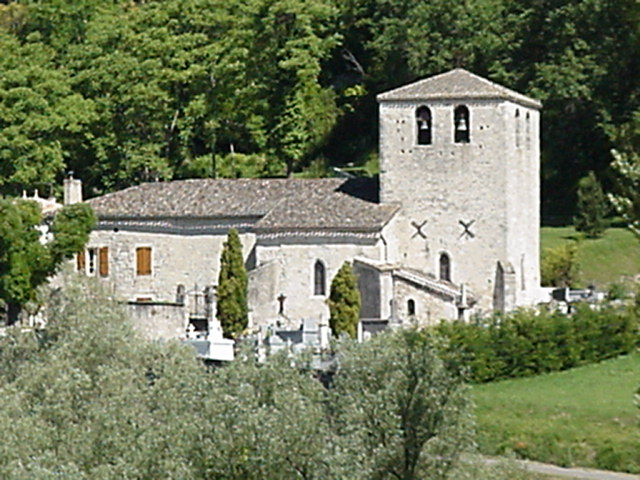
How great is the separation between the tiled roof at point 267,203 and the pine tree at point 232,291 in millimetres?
1244

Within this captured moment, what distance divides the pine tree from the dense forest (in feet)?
51.0

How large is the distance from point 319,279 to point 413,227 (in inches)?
121

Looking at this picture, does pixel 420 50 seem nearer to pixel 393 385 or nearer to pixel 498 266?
pixel 498 266

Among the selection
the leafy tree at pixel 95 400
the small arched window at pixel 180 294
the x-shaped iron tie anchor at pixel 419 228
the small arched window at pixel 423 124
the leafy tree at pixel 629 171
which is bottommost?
A: the leafy tree at pixel 95 400

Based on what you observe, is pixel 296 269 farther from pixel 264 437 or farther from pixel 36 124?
pixel 264 437

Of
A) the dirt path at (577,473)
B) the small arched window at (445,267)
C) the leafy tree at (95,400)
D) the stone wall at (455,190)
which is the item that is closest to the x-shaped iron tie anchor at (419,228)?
the stone wall at (455,190)

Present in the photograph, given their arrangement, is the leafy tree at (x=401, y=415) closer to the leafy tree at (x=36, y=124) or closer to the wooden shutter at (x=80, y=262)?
the wooden shutter at (x=80, y=262)

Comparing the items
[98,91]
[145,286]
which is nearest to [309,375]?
[145,286]

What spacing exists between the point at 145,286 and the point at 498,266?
11.0 m

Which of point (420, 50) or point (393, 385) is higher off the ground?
point (420, 50)

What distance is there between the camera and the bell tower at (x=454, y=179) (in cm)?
5156

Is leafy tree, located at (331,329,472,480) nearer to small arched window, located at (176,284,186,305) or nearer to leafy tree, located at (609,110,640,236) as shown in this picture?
leafy tree, located at (609,110,640,236)

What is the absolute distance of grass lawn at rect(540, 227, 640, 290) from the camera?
57844 millimetres

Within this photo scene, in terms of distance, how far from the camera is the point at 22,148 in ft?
218
